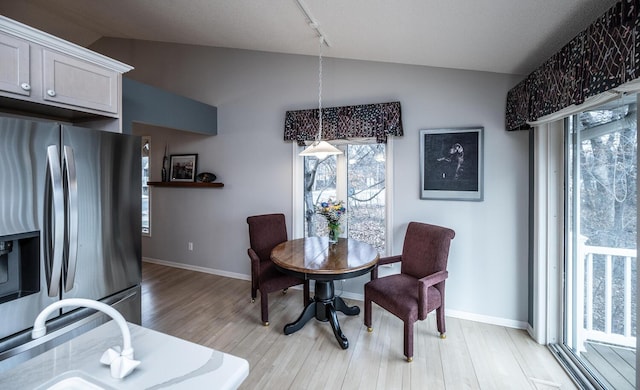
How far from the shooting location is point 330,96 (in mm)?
3461

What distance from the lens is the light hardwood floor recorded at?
6.84 feet

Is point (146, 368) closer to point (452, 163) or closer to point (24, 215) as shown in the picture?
point (24, 215)

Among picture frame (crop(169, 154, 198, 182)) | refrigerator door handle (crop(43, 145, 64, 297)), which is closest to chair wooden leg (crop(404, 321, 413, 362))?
refrigerator door handle (crop(43, 145, 64, 297))

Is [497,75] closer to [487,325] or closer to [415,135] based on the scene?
[415,135]

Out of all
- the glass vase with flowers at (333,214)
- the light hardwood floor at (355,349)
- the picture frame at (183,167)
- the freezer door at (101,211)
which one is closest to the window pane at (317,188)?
the glass vase with flowers at (333,214)

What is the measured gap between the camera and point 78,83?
6.31 feet

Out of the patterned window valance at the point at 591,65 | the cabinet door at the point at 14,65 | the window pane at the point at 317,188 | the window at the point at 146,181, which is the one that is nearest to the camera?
the patterned window valance at the point at 591,65

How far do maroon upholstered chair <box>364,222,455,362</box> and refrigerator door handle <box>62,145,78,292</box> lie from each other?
7.24 ft

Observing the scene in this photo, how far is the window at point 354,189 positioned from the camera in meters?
3.37

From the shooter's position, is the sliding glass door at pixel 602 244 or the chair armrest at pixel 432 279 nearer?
the sliding glass door at pixel 602 244

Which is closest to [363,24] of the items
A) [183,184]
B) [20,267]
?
[20,267]

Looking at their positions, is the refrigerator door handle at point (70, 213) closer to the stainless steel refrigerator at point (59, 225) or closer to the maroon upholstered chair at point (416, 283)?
the stainless steel refrigerator at point (59, 225)

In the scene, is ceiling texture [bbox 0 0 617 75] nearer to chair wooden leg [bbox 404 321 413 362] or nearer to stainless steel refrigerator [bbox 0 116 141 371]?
stainless steel refrigerator [bbox 0 116 141 371]

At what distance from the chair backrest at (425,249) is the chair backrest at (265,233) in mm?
1495
